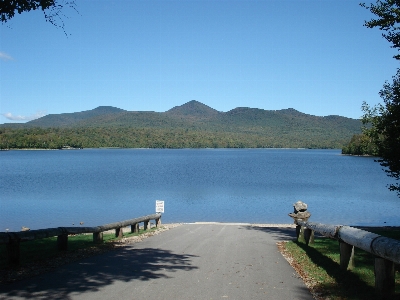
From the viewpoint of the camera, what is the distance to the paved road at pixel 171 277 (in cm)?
652

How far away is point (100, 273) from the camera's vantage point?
791 centimetres

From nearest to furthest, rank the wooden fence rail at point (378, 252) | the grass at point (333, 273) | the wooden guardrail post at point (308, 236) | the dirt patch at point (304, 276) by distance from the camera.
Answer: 1. the wooden fence rail at point (378, 252)
2. the grass at point (333, 273)
3. the dirt patch at point (304, 276)
4. the wooden guardrail post at point (308, 236)

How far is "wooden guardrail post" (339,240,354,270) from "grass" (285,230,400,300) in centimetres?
11

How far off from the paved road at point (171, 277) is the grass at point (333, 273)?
0.33 metres

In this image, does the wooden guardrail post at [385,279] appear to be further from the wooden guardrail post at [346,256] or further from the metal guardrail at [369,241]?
the wooden guardrail post at [346,256]

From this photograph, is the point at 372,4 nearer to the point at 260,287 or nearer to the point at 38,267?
the point at 260,287

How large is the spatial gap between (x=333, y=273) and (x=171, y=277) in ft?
10.1

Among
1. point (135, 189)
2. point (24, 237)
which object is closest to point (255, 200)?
point (135, 189)

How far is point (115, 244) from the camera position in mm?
12508

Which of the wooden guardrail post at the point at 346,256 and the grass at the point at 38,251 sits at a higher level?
the wooden guardrail post at the point at 346,256

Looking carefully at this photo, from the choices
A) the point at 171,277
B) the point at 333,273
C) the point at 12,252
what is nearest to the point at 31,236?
the point at 12,252

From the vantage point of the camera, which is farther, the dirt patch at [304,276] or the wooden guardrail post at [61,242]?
the wooden guardrail post at [61,242]

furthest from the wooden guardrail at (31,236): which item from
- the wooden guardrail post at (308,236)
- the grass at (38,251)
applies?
the wooden guardrail post at (308,236)

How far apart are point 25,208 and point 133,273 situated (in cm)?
2738
